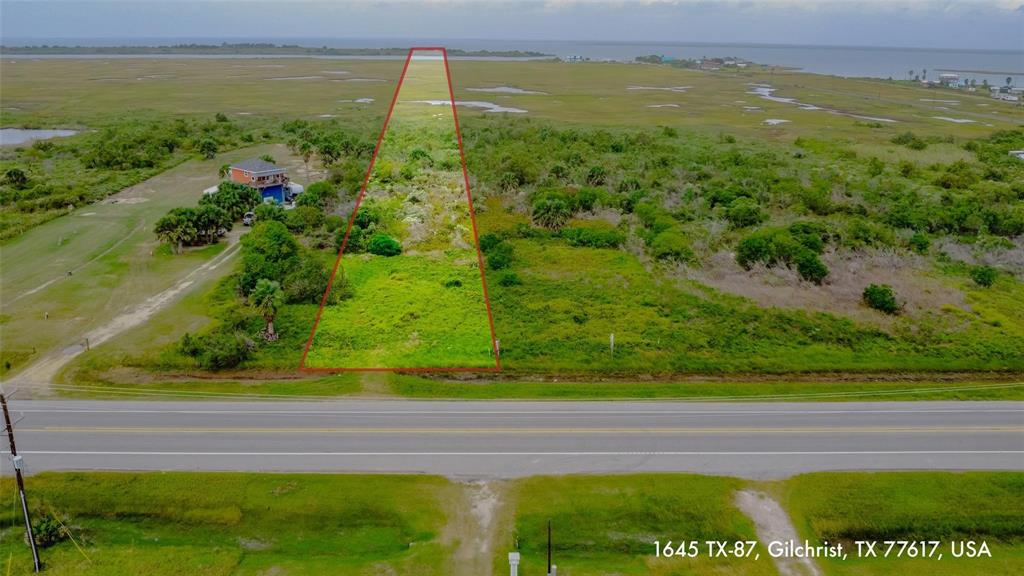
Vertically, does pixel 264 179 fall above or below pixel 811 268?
above

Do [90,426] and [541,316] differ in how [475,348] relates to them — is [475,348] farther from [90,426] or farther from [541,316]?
[90,426]

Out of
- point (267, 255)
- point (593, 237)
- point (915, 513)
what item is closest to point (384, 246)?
point (267, 255)

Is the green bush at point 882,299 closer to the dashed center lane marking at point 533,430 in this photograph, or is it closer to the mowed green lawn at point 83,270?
the dashed center lane marking at point 533,430

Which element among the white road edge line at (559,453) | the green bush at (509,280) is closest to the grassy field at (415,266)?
the green bush at (509,280)

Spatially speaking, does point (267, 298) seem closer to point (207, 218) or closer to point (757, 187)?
point (207, 218)

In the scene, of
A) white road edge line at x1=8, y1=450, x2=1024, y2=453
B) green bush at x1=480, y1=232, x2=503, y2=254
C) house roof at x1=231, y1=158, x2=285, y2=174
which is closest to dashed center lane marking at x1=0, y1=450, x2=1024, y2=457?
white road edge line at x1=8, y1=450, x2=1024, y2=453

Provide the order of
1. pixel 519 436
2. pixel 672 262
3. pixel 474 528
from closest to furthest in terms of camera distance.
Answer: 1. pixel 474 528
2. pixel 519 436
3. pixel 672 262

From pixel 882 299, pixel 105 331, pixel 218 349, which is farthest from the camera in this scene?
pixel 882 299
